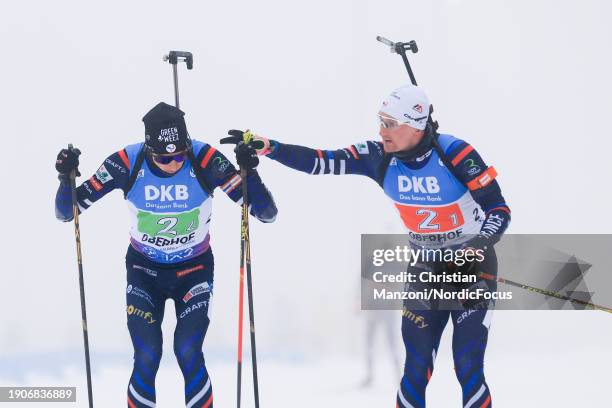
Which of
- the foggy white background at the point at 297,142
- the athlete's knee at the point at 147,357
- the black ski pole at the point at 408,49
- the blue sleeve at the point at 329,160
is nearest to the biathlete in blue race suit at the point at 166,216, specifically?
the athlete's knee at the point at 147,357

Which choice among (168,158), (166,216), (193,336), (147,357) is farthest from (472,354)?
(168,158)

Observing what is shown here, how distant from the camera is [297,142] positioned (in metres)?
11.4

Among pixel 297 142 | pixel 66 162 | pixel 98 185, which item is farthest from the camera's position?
pixel 297 142

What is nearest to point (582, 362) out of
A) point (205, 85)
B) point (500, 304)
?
point (500, 304)

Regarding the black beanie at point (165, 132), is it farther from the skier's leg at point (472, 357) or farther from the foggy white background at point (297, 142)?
the foggy white background at point (297, 142)

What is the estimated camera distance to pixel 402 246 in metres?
9.70

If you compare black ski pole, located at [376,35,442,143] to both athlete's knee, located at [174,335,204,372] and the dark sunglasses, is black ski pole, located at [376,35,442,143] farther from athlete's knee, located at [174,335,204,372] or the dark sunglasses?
athlete's knee, located at [174,335,204,372]

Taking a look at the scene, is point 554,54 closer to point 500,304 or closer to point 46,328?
point 500,304

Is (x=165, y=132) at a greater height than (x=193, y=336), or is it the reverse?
(x=165, y=132)

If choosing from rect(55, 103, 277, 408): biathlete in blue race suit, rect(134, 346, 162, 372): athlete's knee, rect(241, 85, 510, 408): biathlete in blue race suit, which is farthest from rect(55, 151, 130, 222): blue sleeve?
rect(134, 346, 162, 372): athlete's knee

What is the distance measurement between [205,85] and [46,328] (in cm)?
334

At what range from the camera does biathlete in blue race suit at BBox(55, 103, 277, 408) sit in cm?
597

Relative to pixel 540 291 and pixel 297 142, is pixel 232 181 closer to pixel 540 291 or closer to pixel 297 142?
pixel 540 291

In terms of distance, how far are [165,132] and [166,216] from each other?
564mm
